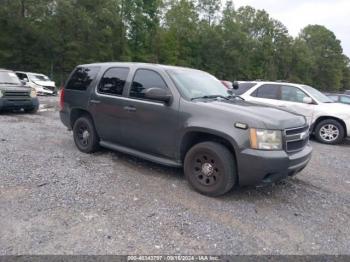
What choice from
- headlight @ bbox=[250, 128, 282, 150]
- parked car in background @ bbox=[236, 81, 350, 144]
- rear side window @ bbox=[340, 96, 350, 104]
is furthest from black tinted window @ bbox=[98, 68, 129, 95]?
rear side window @ bbox=[340, 96, 350, 104]

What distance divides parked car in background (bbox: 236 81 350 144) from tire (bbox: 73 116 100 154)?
479 cm

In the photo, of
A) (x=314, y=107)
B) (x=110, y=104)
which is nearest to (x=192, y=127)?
(x=110, y=104)

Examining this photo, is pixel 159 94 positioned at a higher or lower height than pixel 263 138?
higher

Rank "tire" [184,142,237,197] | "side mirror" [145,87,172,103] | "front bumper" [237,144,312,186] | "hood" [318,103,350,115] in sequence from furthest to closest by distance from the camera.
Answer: "hood" [318,103,350,115] < "side mirror" [145,87,172,103] < "tire" [184,142,237,197] < "front bumper" [237,144,312,186]

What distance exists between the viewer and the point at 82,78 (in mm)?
6602

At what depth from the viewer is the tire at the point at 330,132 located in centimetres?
934

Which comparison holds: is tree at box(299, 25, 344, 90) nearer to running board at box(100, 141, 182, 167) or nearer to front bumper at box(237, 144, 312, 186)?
running board at box(100, 141, 182, 167)

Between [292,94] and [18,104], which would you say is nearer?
[292,94]

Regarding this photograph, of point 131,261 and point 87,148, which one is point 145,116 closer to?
point 87,148

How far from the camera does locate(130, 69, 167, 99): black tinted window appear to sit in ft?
17.3

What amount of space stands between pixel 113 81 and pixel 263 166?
→ 3105 mm

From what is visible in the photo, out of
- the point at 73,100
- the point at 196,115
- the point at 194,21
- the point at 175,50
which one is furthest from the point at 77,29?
the point at 196,115

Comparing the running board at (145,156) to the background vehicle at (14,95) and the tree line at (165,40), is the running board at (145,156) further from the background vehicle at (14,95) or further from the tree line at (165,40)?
the tree line at (165,40)

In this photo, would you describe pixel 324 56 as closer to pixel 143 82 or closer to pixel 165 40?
pixel 165 40
